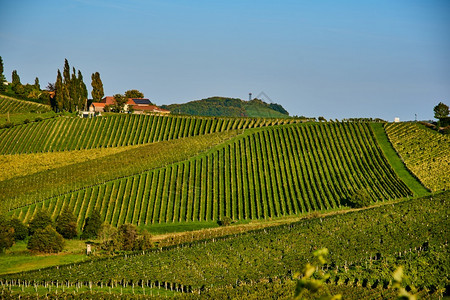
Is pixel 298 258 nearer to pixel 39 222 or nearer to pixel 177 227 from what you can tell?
pixel 177 227

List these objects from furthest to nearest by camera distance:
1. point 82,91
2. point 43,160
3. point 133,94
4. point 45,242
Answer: point 133,94, point 82,91, point 43,160, point 45,242

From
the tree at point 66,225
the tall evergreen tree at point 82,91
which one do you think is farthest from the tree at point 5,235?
the tall evergreen tree at point 82,91

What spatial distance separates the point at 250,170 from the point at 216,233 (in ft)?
99.4

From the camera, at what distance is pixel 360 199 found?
90.4 metres

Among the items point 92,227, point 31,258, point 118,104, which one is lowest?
point 31,258

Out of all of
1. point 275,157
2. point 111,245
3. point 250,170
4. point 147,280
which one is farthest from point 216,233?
point 275,157

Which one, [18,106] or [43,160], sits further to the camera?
[18,106]

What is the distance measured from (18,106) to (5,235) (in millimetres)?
104621

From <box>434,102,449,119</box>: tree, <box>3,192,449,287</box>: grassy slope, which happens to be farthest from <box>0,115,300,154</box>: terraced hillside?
<box>3,192,449,287</box>: grassy slope

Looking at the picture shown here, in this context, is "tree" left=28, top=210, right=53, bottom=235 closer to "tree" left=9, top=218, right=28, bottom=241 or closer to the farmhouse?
"tree" left=9, top=218, right=28, bottom=241

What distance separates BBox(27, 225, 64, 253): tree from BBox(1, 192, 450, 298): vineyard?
9116 mm

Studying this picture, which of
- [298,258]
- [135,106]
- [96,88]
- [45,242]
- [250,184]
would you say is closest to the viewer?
[298,258]

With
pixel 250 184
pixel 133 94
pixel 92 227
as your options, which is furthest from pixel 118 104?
pixel 92 227

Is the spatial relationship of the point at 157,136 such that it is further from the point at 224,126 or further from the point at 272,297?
the point at 272,297
